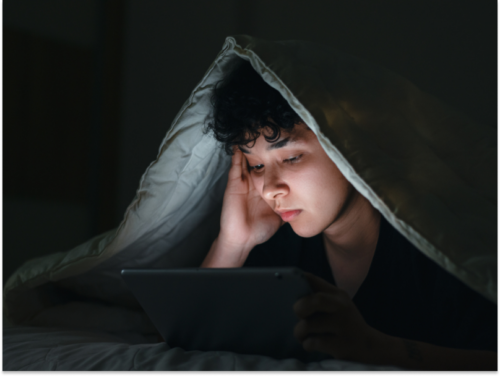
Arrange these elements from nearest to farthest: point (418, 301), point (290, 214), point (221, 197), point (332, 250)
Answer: point (418, 301) → point (290, 214) → point (332, 250) → point (221, 197)

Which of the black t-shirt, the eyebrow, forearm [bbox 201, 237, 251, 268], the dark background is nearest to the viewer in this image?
the black t-shirt

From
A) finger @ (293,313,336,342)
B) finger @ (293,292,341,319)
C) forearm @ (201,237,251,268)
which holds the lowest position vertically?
forearm @ (201,237,251,268)

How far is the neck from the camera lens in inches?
36.6

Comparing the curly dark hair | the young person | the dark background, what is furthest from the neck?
the dark background

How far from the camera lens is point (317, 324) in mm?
513

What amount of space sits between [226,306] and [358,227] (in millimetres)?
491

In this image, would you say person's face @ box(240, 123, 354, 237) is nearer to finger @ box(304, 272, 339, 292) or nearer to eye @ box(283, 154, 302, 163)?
eye @ box(283, 154, 302, 163)

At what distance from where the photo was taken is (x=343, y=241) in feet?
3.18

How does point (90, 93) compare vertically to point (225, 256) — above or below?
above

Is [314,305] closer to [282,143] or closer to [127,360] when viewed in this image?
[127,360]

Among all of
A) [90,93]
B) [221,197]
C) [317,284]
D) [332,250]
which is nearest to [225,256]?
[221,197]

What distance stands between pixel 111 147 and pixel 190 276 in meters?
1.52

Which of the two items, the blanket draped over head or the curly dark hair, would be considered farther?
the curly dark hair

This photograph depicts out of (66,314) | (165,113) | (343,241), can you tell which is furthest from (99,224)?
(343,241)
